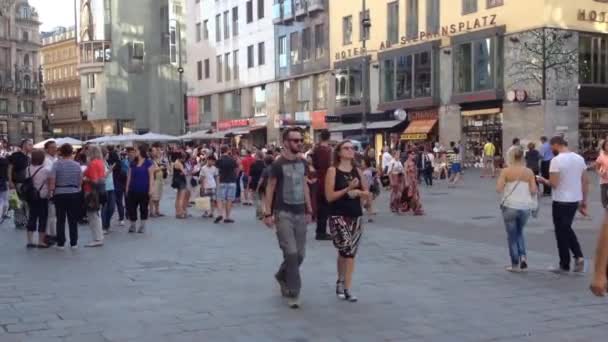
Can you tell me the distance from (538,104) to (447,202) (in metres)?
14.9

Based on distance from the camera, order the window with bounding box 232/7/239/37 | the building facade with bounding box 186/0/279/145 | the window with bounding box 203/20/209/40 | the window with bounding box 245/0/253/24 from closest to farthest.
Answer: the building facade with bounding box 186/0/279/145
the window with bounding box 245/0/253/24
the window with bounding box 232/7/239/37
the window with bounding box 203/20/209/40

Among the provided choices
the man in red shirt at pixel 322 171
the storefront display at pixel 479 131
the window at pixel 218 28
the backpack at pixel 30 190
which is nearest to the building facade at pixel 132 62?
the window at pixel 218 28

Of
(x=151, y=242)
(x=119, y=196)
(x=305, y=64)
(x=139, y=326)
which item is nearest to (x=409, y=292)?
(x=139, y=326)

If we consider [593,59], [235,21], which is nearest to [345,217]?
[593,59]

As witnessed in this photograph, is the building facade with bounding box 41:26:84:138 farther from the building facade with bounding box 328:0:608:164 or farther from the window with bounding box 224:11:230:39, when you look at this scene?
the building facade with bounding box 328:0:608:164

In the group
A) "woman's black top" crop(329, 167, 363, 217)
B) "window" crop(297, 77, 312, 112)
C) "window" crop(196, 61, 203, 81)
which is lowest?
"woman's black top" crop(329, 167, 363, 217)

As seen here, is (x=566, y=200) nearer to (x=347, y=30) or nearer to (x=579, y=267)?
(x=579, y=267)

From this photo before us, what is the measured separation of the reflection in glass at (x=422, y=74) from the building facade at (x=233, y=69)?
15033 millimetres

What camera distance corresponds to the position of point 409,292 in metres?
7.85

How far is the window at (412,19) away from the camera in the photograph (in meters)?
39.4

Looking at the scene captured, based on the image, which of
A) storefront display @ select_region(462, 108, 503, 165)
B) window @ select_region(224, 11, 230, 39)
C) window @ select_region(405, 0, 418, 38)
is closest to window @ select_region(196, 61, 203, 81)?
window @ select_region(224, 11, 230, 39)

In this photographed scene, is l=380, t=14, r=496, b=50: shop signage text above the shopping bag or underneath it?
above

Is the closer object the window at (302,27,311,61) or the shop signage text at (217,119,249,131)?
the window at (302,27,311,61)

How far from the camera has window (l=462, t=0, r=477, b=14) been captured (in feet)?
117
